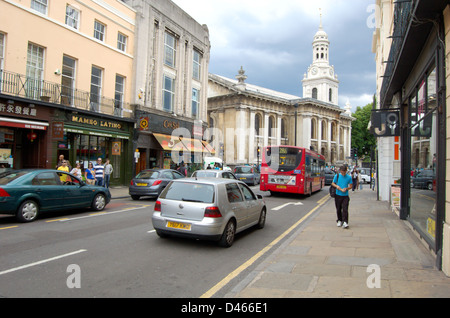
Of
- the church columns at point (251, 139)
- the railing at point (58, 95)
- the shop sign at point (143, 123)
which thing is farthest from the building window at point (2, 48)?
the church columns at point (251, 139)

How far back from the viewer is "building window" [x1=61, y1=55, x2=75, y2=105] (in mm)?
17859

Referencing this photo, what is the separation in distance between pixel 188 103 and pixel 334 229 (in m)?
21.9

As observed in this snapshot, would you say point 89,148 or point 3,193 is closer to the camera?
point 3,193

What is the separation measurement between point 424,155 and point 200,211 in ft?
16.7

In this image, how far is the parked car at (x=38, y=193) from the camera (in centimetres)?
848

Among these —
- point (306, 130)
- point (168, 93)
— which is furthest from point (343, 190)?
point (306, 130)

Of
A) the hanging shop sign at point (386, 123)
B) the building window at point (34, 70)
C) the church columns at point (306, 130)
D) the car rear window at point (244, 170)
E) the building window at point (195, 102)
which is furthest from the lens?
the church columns at point (306, 130)

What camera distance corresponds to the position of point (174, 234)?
22.2ft

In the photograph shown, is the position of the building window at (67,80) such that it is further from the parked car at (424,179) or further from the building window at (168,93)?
the parked car at (424,179)

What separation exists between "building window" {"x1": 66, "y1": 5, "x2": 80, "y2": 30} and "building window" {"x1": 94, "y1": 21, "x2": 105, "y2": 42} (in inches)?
52.8

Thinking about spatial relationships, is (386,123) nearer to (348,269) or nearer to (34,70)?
(348,269)

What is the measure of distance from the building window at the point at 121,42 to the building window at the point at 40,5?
17.6ft

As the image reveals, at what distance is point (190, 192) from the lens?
7000mm
